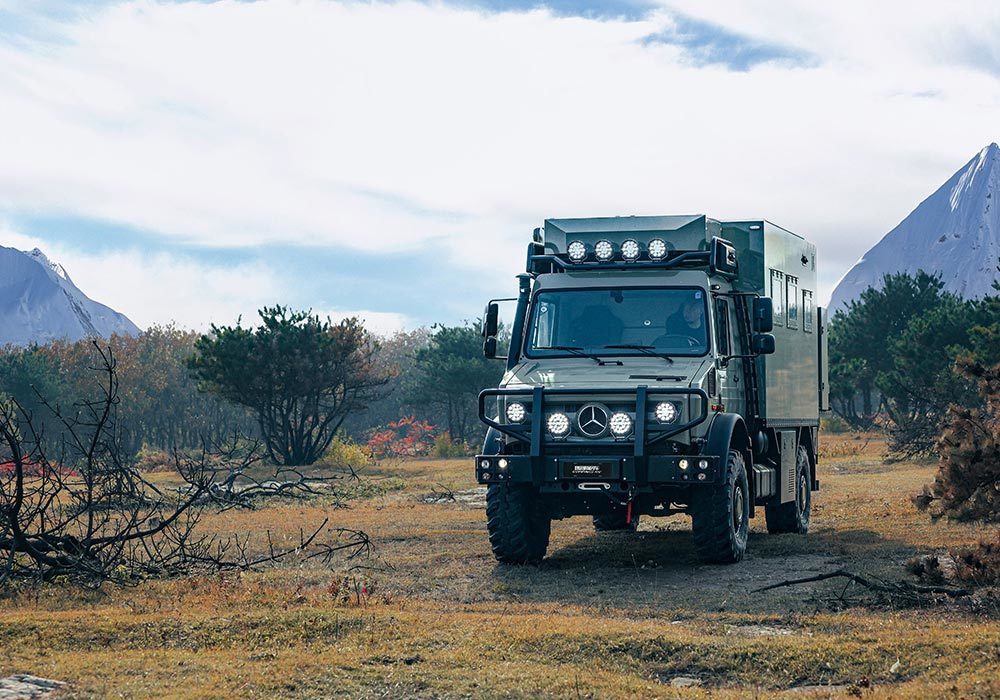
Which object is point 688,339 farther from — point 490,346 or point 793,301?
point 793,301

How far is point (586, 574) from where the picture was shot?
12.7 metres

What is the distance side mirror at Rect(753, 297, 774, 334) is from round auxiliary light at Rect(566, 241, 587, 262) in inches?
75.9

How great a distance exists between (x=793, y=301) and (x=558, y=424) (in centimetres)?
559

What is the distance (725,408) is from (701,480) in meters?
1.64

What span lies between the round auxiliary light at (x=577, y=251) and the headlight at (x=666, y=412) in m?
2.34

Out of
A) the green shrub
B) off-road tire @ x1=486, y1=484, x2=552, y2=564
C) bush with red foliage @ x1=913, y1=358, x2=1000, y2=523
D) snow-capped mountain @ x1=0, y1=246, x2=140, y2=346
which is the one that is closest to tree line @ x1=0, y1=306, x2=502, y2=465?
the green shrub

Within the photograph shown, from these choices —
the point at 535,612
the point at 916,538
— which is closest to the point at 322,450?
the point at 916,538

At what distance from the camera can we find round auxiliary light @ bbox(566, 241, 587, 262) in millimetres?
13656

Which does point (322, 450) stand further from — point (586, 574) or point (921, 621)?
point (921, 621)

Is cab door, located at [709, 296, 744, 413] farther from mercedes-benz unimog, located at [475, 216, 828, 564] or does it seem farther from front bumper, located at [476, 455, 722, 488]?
front bumper, located at [476, 455, 722, 488]

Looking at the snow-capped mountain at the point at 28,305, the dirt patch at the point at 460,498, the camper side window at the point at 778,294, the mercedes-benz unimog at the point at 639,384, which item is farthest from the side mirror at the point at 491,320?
the snow-capped mountain at the point at 28,305

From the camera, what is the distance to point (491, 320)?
45.2ft

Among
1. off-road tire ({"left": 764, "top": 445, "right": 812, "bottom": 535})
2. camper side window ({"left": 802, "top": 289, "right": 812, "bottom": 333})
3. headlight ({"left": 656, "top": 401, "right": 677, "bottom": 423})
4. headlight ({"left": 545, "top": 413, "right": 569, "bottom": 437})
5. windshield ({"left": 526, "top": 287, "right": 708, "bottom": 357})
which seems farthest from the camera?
camper side window ({"left": 802, "top": 289, "right": 812, "bottom": 333})

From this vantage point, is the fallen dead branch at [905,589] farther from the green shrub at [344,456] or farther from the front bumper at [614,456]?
the green shrub at [344,456]
